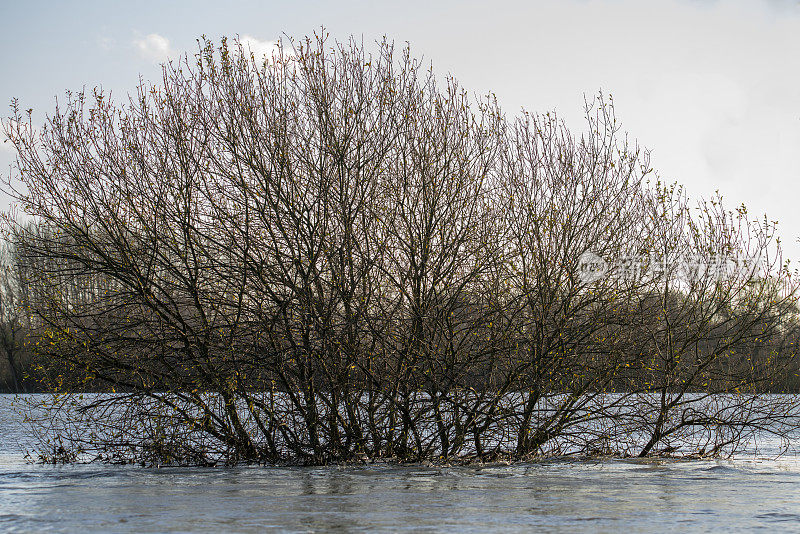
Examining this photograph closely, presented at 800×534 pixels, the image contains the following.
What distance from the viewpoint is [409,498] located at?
9.90m

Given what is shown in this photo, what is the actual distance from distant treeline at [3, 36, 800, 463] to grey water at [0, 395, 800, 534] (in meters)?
0.83

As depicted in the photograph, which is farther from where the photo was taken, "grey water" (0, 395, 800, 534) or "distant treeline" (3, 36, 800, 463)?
"distant treeline" (3, 36, 800, 463)

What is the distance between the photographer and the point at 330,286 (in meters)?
13.2

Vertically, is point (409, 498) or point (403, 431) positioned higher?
point (403, 431)

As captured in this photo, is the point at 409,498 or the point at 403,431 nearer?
the point at 409,498

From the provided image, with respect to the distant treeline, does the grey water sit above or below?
below

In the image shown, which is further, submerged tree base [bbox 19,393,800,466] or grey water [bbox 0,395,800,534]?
submerged tree base [bbox 19,393,800,466]

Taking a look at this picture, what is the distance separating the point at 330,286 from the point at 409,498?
435 centimetres

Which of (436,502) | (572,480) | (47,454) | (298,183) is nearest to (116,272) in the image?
(298,183)

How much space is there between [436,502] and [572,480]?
3.24 meters

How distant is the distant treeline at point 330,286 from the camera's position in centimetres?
1302

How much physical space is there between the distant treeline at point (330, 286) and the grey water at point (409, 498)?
826 mm

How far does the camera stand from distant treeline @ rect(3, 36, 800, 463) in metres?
13.0

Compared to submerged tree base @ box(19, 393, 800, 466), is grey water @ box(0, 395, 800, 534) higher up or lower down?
lower down
